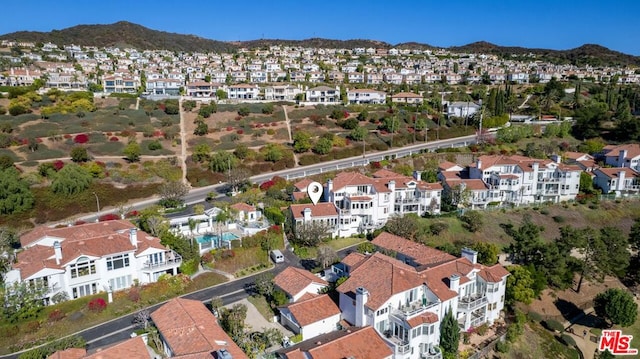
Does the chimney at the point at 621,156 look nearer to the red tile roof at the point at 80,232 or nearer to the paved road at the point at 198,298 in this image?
the paved road at the point at 198,298

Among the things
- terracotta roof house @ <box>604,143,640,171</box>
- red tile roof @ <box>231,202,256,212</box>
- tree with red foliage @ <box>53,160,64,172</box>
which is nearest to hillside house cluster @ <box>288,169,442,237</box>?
red tile roof @ <box>231,202,256,212</box>

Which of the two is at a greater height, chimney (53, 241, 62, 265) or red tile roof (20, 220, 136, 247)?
chimney (53, 241, 62, 265)

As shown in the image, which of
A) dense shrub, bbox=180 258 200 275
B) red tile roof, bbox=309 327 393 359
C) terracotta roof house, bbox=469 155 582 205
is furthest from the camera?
terracotta roof house, bbox=469 155 582 205

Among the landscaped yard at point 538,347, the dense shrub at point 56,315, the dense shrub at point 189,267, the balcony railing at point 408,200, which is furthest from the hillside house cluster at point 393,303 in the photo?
the balcony railing at point 408,200

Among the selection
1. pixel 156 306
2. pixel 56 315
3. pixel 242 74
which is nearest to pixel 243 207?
pixel 156 306

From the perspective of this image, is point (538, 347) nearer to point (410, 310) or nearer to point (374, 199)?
point (410, 310)

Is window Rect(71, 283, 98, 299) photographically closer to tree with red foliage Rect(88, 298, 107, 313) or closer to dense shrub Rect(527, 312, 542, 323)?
tree with red foliage Rect(88, 298, 107, 313)

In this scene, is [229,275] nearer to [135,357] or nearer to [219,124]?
[135,357]

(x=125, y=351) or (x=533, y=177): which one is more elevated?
(x=533, y=177)
